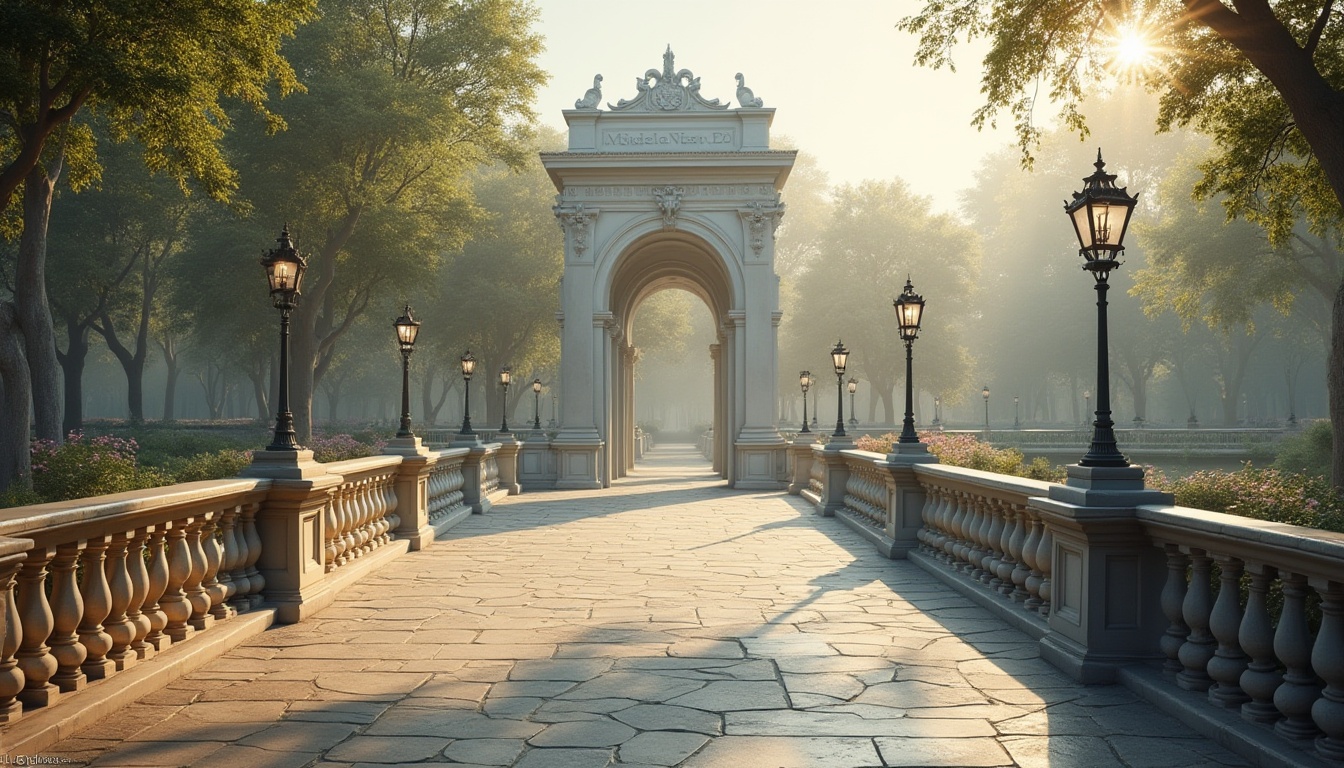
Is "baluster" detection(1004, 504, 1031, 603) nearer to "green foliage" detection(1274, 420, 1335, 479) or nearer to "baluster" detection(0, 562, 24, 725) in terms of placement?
"baluster" detection(0, 562, 24, 725)

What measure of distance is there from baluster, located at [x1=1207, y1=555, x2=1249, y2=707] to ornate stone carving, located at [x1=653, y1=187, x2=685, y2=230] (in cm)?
2316

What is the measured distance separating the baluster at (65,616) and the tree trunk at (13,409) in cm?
1337

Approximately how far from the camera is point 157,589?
6785 millimetres

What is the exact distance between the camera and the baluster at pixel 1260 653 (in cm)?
523

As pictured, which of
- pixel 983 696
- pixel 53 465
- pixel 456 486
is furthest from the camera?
pixel 456 486

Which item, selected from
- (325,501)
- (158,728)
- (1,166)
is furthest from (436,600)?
(1,166)

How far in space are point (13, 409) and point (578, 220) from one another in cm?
1442

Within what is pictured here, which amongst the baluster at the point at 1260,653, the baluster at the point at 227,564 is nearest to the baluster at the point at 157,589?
the baluster at the point at 227,564

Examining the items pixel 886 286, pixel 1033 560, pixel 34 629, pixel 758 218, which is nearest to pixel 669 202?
pixel 758 218

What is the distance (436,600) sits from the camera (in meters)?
9.93

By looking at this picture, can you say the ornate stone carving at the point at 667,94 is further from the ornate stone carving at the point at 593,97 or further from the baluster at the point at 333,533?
the baluster at the point at 333,533

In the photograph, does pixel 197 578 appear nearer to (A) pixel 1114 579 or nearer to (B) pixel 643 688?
(B) pixel 643 688

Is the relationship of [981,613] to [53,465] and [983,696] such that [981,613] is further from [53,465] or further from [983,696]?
[53,465]

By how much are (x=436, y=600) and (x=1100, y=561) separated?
19.8 feet
